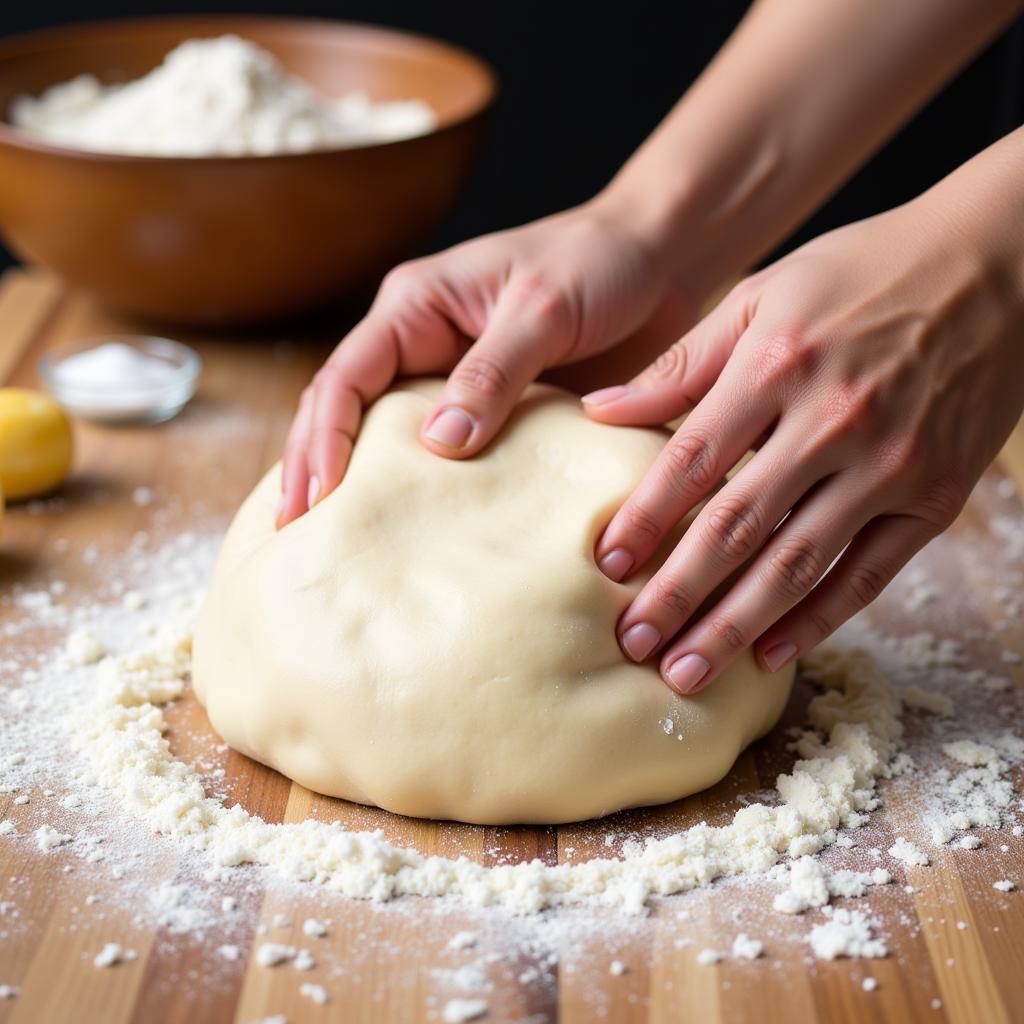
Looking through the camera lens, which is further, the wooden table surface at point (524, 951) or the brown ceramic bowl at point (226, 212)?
the brown ceramic bowl at point (226, 212)

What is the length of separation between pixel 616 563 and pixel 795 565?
19cm

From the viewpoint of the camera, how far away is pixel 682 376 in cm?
147

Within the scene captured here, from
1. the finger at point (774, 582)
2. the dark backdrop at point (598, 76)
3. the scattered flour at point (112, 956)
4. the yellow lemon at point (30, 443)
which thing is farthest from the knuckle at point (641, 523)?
the dark backdrop at point (598, 76)

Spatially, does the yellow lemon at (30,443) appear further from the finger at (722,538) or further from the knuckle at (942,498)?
the knuckle at (942,498)

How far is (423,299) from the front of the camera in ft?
5.51

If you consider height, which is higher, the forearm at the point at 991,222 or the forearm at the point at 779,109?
the forearm at the point at 991,222

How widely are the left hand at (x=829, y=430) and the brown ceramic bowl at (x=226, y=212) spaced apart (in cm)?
124

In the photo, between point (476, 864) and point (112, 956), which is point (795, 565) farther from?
point (112, 956)

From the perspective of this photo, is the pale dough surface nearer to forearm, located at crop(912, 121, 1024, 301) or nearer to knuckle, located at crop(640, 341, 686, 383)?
knuckle, located at crop(640, 341, 686, 383)

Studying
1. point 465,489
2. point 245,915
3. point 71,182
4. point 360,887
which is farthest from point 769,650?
point 71,182

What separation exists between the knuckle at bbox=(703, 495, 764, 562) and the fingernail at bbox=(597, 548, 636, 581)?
109 millimetres

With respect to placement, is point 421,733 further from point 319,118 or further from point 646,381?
point 319,118

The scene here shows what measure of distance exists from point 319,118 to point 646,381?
1367 millimetres

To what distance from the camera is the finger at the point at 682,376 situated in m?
1.42
